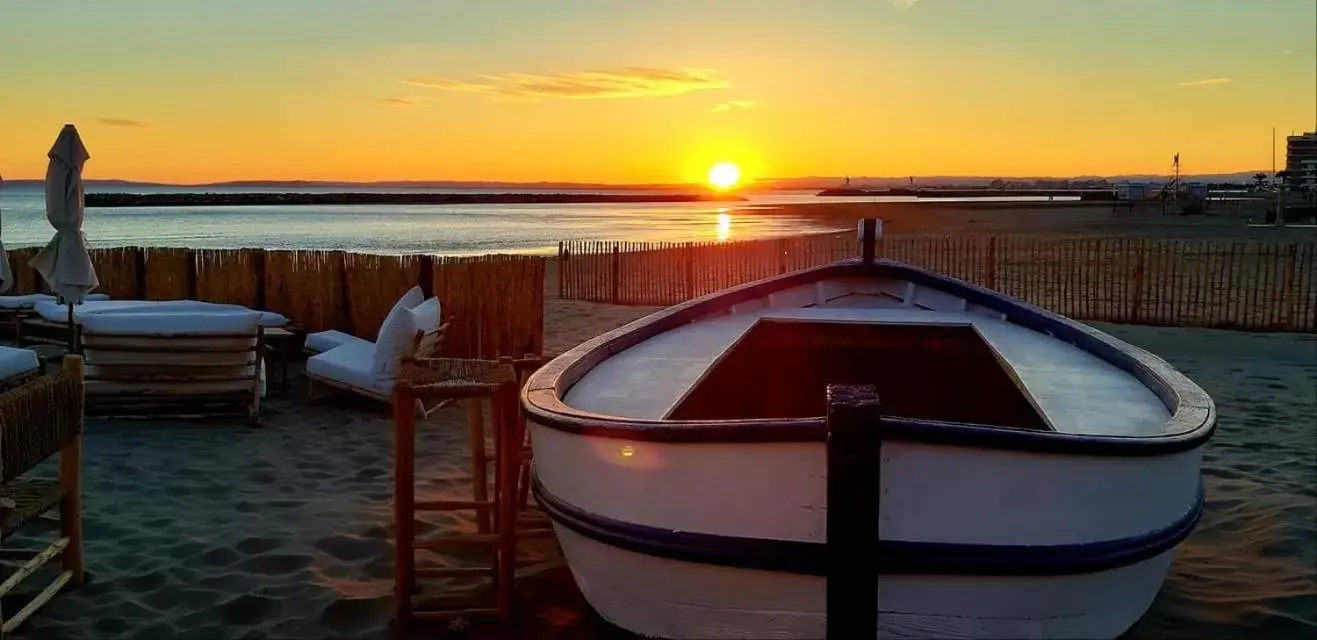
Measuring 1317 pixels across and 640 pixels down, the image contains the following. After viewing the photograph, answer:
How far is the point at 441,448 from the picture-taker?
6797 millimetres

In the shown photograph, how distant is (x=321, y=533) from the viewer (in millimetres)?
4953

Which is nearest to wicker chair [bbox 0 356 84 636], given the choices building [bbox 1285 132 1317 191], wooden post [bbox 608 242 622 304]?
wooden post [bbox 608 242 622 304]

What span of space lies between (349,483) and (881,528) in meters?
4.07

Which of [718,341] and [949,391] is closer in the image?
[718,341]

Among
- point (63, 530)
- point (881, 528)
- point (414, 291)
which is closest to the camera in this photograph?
point (881, 528)

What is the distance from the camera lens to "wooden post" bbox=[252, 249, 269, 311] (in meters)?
10.4

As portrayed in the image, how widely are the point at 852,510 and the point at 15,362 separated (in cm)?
637

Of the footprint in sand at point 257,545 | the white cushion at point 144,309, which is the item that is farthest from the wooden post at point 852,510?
the white cushion at point 144,309

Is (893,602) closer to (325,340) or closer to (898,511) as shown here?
(898,511)

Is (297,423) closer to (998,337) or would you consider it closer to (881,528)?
(998,337)

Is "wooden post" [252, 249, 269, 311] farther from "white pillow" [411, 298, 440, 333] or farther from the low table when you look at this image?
"white pillow" [411, 298, 440, 333]

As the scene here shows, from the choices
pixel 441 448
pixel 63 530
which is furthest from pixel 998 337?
pixel 63 530

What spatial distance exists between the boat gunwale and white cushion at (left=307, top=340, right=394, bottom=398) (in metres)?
2.83

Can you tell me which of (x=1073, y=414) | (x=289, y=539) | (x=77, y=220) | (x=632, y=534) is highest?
(x=77, y=220)
